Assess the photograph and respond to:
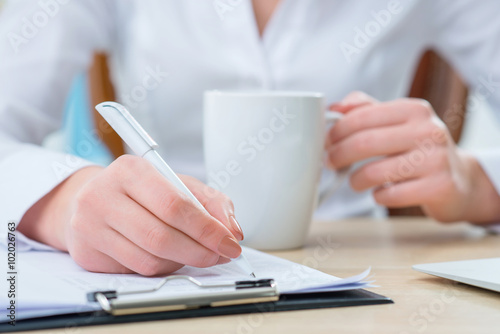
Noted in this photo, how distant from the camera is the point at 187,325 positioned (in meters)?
0.30

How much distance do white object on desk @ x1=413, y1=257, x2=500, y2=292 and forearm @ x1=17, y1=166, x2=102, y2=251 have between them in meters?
0.29

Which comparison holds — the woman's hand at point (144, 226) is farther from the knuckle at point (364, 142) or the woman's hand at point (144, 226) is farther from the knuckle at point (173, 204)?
the knuckle at point (364, 142)

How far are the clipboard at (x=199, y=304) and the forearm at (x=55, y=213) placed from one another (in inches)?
7.1

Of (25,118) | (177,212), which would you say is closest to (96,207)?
(177,212)

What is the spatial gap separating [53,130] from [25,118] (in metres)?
0.08

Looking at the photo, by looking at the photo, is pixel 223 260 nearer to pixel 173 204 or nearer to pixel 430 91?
pixel 173 204

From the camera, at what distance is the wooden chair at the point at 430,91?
4.04ft

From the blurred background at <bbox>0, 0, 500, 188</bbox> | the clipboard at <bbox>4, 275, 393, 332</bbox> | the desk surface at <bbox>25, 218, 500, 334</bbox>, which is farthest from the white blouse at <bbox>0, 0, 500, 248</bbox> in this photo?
the clipboard at <bbox>4, 275, 393, 332</bbox>

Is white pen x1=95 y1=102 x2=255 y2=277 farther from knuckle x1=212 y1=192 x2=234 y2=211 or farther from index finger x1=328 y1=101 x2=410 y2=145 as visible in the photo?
index finger x1=328 y1=101 x2=410 y2=145

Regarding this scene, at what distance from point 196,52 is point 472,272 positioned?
0.58 meters

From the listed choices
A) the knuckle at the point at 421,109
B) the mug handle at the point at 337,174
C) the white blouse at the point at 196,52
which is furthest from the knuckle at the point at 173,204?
the white blouse at the point at 196,52

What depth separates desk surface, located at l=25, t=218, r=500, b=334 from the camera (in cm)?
31

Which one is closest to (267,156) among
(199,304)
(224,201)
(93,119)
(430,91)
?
(224,201)

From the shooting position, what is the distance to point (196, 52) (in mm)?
875
